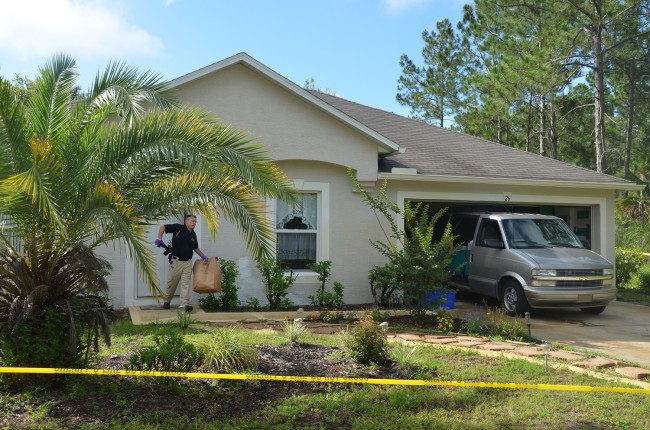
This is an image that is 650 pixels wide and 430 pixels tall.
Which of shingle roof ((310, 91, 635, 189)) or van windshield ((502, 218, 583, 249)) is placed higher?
shingle roof ((310, 91, 635, 189))

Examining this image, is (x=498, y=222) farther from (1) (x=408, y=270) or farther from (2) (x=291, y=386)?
(2) (x=291, y=386)

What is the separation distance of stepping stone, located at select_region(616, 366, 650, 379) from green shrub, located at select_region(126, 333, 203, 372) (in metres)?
4.81

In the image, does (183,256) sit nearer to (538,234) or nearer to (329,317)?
(329,317)

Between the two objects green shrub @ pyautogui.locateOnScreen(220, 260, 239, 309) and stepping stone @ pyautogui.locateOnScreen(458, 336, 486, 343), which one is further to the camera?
green shrub @ pyautogui.locateOnScreen(220, 260, 239, 309)

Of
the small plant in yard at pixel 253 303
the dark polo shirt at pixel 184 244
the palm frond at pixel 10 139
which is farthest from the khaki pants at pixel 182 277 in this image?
the palm frond at pixel 10 139

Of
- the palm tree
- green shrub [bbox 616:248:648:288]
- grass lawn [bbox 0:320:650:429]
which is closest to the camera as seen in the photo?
grass lawn [bbox 0:320:650:429]

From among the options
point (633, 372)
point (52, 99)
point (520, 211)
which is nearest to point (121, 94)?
point (52, 99)

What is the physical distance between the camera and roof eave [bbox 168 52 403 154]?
1111 cm

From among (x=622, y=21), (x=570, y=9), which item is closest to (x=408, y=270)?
(x=570, y=9)

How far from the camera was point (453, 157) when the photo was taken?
49.4ft

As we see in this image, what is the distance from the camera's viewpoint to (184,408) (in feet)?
17.6

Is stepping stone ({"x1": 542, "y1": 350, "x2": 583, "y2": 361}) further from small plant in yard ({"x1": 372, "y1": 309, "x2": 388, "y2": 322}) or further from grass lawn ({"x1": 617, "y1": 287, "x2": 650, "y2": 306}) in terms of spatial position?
grass lawn ({"x1": 617, "y1": 287, "x2": 650, "y2": 306})

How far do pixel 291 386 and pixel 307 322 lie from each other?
417cm

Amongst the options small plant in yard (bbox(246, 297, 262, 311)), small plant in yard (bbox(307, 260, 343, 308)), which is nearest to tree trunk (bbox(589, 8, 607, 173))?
small plant in yard (bbox(307, 260, 343, 308))
